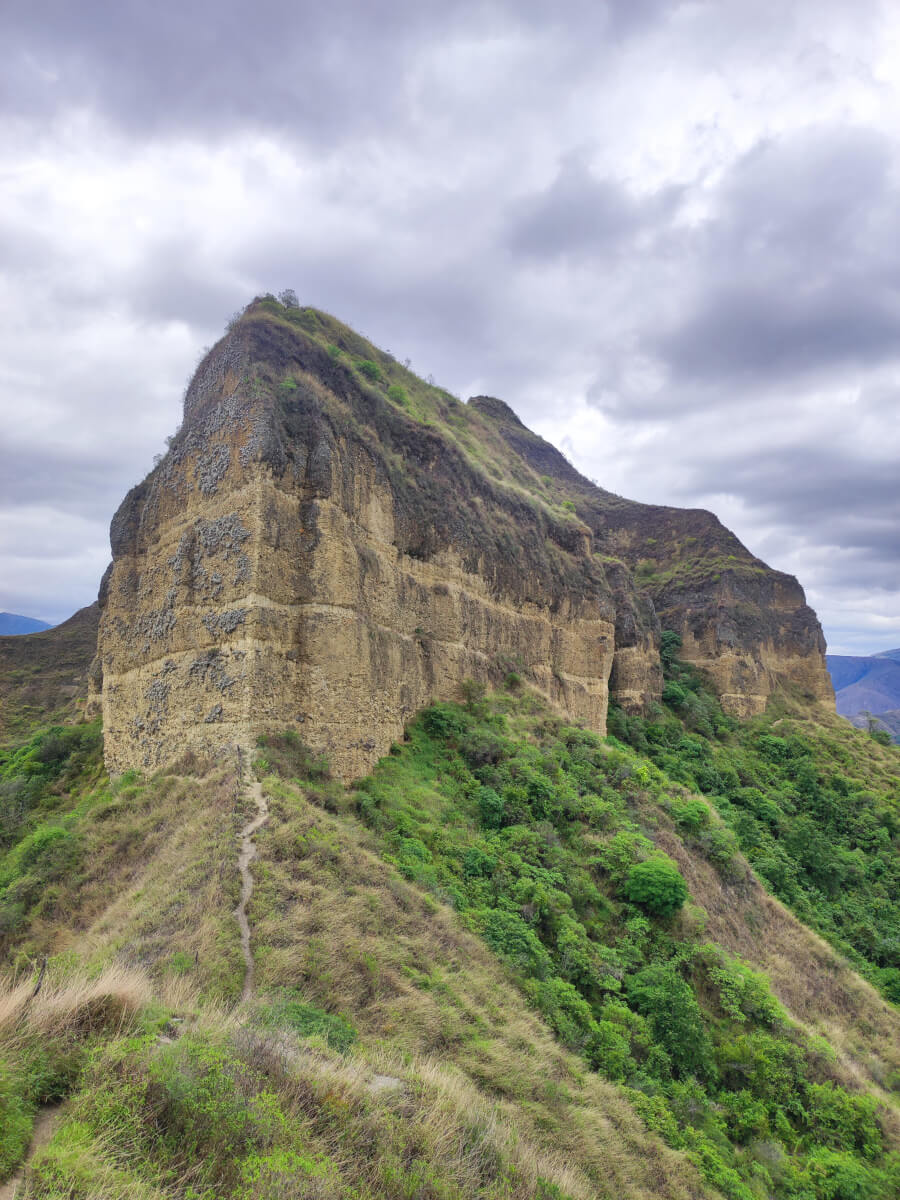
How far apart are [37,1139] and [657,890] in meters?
13.9

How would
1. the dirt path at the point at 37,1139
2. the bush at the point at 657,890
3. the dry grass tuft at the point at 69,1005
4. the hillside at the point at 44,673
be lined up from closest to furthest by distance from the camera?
the dirt path at the point at 37,1139 → the dry grass tuft at the point at 69,1005 → the bush at the point at 657,890 → the hillside at the point at 44,673

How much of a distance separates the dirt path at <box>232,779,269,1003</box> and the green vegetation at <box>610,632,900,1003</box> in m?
A: 14.8

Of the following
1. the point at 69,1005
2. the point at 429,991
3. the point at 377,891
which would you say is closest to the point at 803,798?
the point at 377,891

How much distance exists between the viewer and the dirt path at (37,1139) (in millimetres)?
3527

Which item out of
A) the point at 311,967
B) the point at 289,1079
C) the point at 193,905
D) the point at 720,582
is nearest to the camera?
the point at 289,1079

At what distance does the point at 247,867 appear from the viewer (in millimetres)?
10023

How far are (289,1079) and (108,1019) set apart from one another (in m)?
1.68

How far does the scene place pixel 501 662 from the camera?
24.4 meters

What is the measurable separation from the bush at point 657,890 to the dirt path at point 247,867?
9370 mm

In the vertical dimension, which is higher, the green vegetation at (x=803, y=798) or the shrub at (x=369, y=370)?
the shrub at (x=369, y=370)

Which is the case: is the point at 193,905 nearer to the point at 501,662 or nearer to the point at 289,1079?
the point at 289,1079

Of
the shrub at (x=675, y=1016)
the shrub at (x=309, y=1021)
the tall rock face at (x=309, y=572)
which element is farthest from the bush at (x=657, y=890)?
the shrub at (x=309, y=1021)

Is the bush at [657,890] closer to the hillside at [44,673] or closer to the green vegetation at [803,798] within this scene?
the green vegetation at [803,798]

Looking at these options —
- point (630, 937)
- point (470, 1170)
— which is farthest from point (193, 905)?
point (630, 937)
